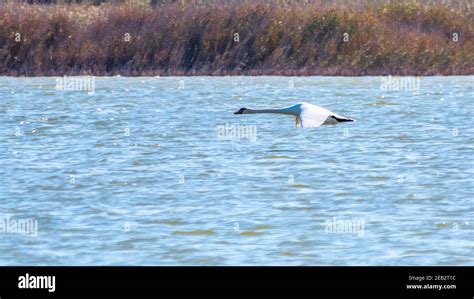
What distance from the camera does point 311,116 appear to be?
48.5ft

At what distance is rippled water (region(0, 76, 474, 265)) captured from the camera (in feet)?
33.3

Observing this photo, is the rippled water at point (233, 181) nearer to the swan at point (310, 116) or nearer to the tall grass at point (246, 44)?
the swan at point (310, 116)

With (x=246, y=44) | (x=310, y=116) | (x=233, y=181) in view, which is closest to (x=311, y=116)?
(x=310, y=116)

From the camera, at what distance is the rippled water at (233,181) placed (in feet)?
33.3

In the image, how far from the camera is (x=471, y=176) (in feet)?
46.5

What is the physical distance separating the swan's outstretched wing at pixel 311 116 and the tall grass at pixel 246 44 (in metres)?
12.7

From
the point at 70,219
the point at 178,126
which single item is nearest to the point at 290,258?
the point at 70,219

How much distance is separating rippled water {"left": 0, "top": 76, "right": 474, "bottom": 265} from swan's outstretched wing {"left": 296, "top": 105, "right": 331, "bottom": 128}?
597 millimetres

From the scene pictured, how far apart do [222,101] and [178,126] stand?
→ 4.15 metres

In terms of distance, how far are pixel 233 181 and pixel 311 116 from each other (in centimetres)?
146
